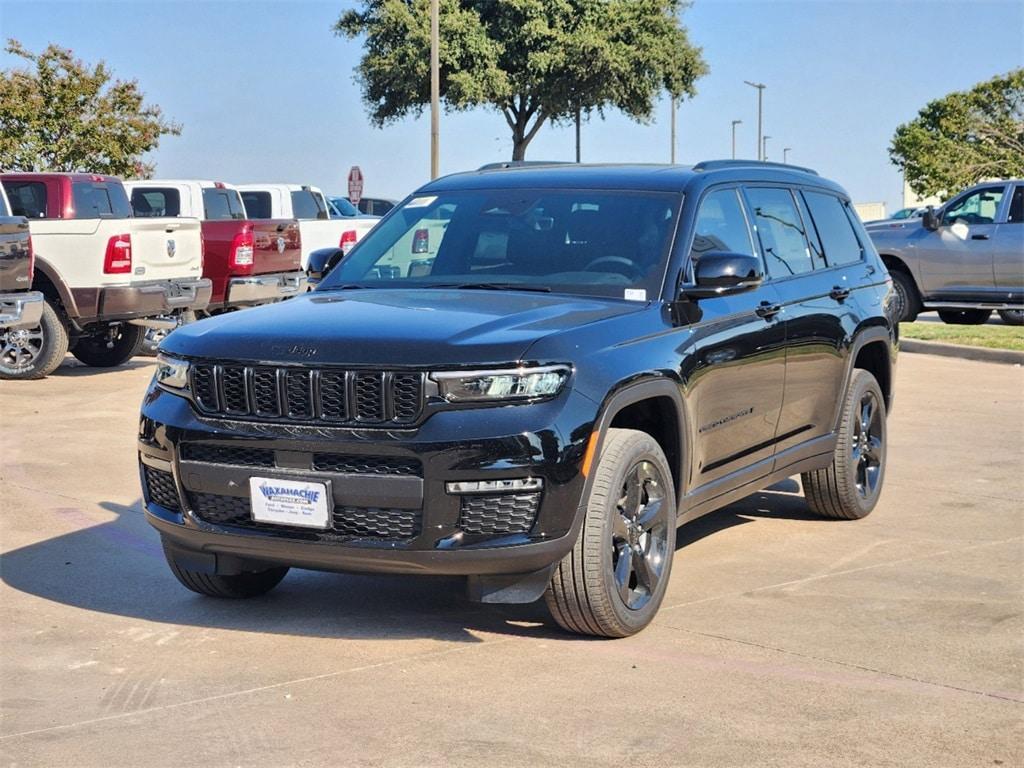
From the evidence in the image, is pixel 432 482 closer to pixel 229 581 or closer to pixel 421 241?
pixel 229 581

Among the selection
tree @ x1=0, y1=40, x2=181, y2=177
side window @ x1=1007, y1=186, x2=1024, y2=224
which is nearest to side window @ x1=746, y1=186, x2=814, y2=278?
side window @ x1=1007, y1=186, x2=1024, y2=224

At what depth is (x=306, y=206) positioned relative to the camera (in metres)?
22.6

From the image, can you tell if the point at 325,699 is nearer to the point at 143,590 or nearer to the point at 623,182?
the point at 143,590

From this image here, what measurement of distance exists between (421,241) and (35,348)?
8.89m

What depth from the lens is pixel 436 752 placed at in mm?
4344

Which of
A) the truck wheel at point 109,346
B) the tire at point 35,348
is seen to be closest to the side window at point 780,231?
the tire at point 35,348

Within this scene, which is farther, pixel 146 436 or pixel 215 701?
pixel 146 436

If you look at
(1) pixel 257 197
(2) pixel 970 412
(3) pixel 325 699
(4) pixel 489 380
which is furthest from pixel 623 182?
(1) pixel 257 197

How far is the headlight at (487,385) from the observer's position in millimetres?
5020

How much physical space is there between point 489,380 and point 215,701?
1.38 meters

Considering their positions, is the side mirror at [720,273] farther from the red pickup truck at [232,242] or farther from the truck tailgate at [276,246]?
the truck tailgate at [276,246]

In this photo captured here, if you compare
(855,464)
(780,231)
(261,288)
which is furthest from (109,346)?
(780,231)

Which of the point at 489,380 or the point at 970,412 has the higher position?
the point at 489,380

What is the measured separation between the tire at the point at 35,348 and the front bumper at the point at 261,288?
322cm
